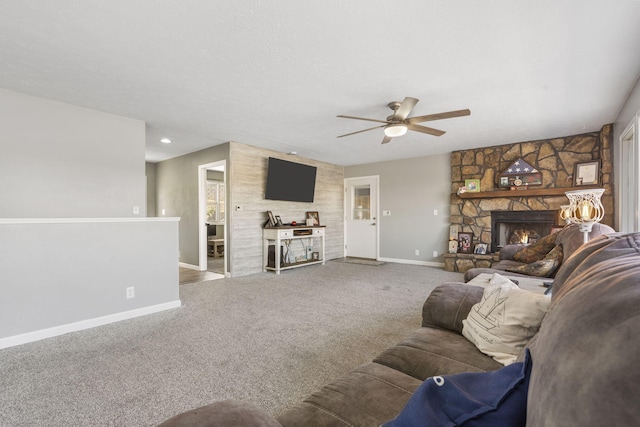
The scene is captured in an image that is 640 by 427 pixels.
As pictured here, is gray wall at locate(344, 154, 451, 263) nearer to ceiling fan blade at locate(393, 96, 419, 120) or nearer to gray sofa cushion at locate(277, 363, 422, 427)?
ceiling fan blade at locate(393, 96, 419, 120)

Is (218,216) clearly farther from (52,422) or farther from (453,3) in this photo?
(453,3)

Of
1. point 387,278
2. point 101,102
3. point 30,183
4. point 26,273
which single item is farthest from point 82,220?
point 387,278

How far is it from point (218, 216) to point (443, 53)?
727 centimetres

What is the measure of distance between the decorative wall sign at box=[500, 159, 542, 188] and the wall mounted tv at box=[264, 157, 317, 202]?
12.2 ft

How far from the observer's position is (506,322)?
50.6 inches

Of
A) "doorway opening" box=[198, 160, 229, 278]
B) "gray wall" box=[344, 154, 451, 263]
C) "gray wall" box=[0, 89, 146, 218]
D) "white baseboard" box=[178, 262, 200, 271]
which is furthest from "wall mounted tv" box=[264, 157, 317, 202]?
"gray wall" box=[0, 89, 146, 218]

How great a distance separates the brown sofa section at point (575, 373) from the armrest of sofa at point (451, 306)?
418 mm

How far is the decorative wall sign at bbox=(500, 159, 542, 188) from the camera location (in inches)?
203

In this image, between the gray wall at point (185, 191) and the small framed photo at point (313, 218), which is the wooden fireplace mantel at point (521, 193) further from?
the gray wall at point (185, 191)

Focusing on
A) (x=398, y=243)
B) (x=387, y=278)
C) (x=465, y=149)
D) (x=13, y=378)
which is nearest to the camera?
(x=13, y=378)

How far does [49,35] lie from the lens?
2131mm

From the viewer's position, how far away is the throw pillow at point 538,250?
3508 millimetres

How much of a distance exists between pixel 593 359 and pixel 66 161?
452 centimetres

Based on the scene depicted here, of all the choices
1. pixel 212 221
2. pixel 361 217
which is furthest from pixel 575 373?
pixel 212 221
